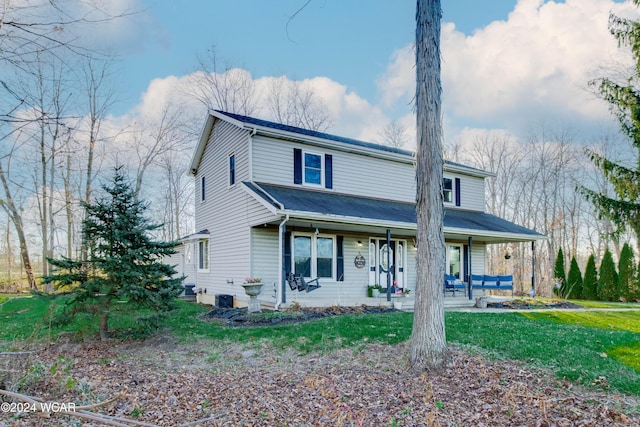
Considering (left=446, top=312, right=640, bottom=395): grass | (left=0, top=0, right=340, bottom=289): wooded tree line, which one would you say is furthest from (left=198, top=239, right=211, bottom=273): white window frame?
(left=446, top=312, right=640, bottom=395): grass

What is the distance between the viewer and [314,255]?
12.4 meters

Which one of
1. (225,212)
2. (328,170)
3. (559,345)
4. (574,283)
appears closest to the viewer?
(559,345)

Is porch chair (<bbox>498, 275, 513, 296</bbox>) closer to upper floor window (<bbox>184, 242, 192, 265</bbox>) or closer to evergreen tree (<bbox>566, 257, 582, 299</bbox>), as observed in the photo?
evergreen tree (<bbox>566, 257, 582, 299</bbox>)

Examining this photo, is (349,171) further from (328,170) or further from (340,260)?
(340,260)

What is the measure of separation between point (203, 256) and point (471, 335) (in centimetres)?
1116

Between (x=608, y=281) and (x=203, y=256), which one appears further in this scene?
(x=608, y=281)

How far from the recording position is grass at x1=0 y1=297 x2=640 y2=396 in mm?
5582

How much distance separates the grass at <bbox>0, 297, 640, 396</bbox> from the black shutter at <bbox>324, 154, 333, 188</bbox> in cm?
519

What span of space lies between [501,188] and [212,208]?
2220 cm

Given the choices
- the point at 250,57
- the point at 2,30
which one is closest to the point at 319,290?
the point at 2,30

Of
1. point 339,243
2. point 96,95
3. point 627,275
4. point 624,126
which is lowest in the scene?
point 627,275

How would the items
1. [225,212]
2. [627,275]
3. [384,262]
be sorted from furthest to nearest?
[627,275]
[384,262]
[225,212]

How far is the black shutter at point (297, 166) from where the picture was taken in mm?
12887

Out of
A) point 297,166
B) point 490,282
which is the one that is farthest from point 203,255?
point 490,282
